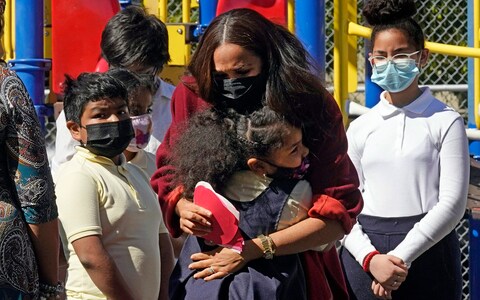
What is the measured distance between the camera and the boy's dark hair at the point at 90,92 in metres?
3.98

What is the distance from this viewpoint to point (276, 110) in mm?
2979

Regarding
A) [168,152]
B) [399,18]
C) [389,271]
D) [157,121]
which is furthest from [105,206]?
[399,18]

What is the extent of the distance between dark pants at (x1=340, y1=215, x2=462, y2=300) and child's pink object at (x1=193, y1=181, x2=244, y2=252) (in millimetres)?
1340

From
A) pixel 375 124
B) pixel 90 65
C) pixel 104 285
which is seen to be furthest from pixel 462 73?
pixel 104 285

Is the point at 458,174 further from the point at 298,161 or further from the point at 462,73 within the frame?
the point at 462,73

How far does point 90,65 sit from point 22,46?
0.39 meters

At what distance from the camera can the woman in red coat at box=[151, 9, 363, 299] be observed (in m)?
2.99

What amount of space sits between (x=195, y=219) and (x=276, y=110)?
1.28 feet

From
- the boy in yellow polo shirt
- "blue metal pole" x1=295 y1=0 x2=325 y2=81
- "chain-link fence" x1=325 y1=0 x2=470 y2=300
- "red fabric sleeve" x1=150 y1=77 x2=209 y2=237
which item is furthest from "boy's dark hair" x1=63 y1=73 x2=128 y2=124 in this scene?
"chain-link fence" x1=325 y1=0 x2=470 y2=300

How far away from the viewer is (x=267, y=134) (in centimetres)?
296

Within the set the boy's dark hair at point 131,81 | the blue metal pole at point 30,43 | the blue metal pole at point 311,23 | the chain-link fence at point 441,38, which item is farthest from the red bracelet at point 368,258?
the chain-link fence at point 441,38

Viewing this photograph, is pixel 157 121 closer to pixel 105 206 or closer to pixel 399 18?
pixel 105 206

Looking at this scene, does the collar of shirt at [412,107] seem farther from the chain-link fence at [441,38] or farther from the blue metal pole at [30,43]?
the chain-link fence at [441,38]

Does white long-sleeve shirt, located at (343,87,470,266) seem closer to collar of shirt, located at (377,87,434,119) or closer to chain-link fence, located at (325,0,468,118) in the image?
collar of shirt, located at (377,87,434,119)
